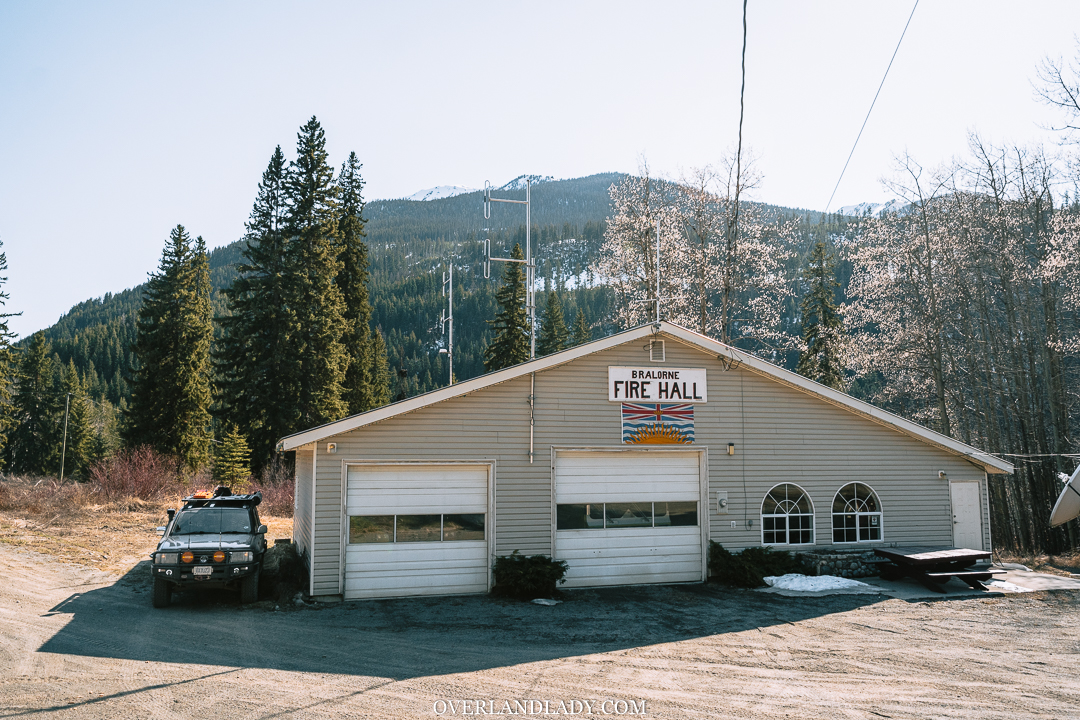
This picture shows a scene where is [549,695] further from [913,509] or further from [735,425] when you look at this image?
[913,509]

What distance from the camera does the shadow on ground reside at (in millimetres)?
8328

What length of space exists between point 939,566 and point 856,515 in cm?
178

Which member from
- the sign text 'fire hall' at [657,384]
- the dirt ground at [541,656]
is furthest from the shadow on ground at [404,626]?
the sign text 'fire hall' at [657,384]

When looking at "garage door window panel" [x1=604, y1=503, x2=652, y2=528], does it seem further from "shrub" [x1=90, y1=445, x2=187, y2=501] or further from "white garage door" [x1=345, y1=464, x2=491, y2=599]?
"shrub" [x1=90, y1=445, x2=187, y2=501]

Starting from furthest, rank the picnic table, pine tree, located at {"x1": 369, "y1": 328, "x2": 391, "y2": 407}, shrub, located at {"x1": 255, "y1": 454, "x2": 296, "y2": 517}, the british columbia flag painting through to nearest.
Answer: pine tree, located at {"x1": 369, "y1": 328, "x2": 391, "y2": 407}
shrub, located at {"x1": 255, "y1": 454, "x2": 296, "y2": 517}
the british columbia flag painting
the picnic table

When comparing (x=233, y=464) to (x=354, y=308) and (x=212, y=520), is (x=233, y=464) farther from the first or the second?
(x=212, y=520)

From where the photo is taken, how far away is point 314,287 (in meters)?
31.8

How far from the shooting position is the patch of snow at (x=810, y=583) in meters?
12.8

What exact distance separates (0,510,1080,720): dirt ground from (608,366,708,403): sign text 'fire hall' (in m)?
3.58

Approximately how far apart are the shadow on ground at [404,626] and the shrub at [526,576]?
346mm

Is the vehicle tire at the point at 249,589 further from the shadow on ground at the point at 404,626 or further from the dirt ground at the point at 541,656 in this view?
the dirt ground at the point at 541,656

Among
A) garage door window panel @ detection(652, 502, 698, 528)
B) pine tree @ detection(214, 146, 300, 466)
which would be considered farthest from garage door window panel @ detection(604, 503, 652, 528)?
pine tree @ detection(214, 146, 300, 466)

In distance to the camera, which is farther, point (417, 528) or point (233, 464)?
point (233, 464)

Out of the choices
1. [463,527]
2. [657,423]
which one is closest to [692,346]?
[657,423]
